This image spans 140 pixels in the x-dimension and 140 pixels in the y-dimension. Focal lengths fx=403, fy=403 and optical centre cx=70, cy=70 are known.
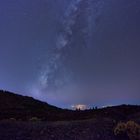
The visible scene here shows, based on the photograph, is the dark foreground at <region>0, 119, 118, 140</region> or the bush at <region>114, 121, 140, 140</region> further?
the dark foreground at <region>0, 119, 118, 140</region>

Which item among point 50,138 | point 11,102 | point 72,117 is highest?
point 11,102

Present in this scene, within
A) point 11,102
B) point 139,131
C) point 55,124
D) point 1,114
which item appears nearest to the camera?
point 139,131

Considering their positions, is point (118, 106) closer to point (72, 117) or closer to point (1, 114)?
point (72, 117)

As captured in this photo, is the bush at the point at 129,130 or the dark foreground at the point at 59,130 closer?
the bush at the point at 129,130

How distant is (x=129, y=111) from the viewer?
3156 cm

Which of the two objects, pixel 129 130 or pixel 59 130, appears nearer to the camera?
pixel 129 130

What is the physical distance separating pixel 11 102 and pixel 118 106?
40.9 ft

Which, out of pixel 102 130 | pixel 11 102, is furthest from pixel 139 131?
pixel 11 102

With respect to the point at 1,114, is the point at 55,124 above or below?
below

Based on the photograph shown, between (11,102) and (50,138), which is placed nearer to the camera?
(50,138)

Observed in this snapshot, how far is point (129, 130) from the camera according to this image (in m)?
24.1

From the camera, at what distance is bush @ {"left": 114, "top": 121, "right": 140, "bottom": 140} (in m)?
23.8

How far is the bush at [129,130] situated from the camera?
23781 mm

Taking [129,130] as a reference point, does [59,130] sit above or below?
above
